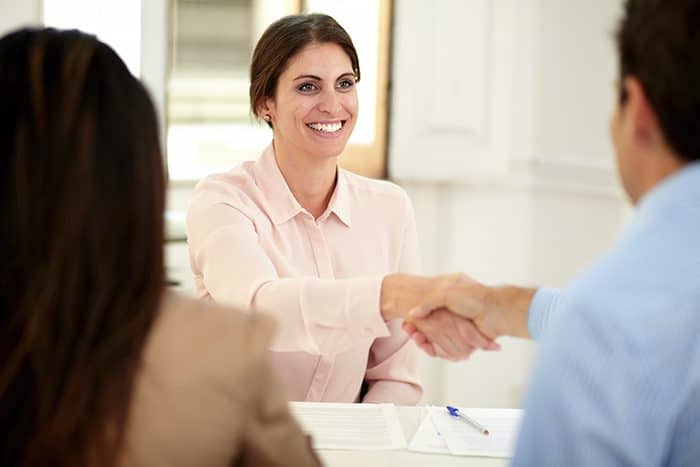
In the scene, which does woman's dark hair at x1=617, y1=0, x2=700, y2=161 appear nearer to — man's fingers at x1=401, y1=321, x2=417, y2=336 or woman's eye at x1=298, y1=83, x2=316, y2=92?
man's fingers at x1=401, y1=321, x2=417, y2=336

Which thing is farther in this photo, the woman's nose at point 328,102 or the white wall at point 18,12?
the white wall at point 18,12

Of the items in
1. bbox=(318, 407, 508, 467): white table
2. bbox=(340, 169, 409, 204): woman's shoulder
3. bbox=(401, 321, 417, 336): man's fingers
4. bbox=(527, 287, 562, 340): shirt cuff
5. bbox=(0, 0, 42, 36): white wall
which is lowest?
bbox=(318, 407, 508, 467): white table

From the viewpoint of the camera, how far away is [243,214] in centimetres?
230

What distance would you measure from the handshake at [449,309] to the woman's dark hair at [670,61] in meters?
0.92

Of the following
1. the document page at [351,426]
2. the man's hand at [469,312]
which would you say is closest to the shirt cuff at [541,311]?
the man's hand at [469,312]

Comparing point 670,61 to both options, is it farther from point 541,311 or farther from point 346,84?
point 346,84

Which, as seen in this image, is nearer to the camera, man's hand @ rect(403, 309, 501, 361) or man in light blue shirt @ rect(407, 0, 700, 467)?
man in light blue shirt @ rect(407, 0, 700, 467)

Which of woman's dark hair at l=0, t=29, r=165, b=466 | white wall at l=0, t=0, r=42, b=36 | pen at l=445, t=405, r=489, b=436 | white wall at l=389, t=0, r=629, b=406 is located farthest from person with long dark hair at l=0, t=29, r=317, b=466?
white wall at l=389, t=0, r=629, b=406

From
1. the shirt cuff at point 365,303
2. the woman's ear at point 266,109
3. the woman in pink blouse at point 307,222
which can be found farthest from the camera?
the woman's ear at point 266,109

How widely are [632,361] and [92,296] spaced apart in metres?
0.52

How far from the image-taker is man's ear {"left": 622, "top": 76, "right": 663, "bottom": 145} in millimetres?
1015

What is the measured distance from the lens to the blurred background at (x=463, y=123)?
3678 millimetres

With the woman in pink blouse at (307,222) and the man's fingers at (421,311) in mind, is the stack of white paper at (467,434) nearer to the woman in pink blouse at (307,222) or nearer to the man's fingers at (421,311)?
the man's fingers at (421,311)

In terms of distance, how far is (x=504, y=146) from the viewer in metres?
3.83
